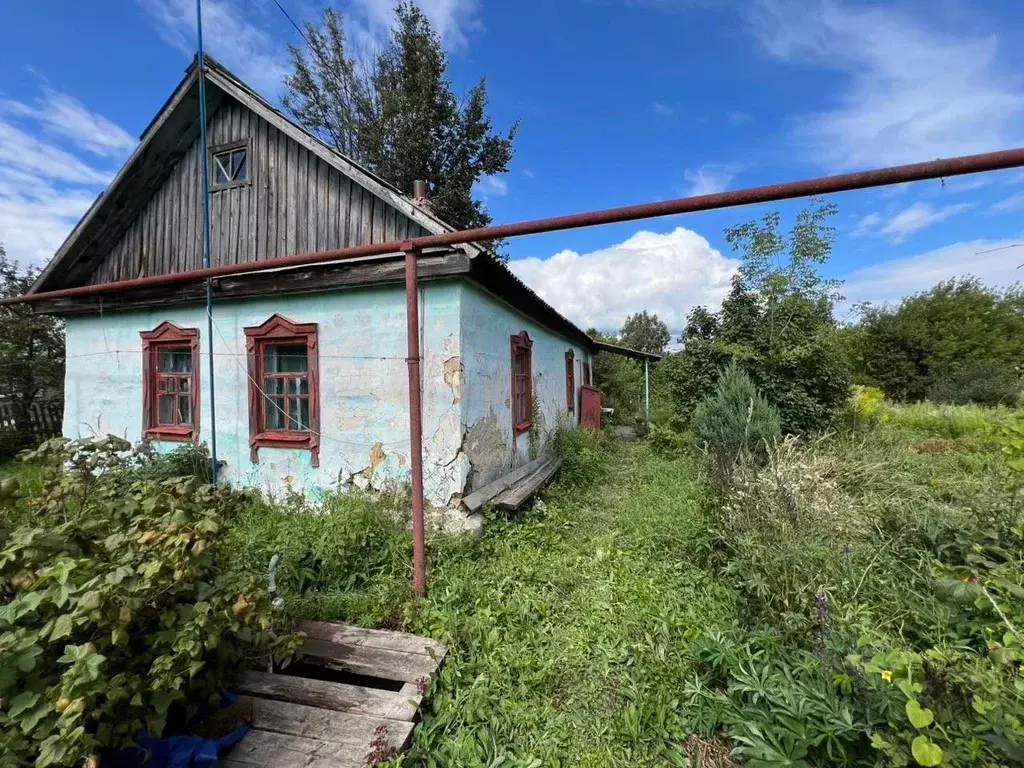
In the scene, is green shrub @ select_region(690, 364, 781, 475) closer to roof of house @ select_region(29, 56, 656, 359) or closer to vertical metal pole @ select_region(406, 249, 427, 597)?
roof of house @ select_region(29, 56, 656, 359)

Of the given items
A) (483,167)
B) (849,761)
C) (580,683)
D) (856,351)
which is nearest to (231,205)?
(580,683)

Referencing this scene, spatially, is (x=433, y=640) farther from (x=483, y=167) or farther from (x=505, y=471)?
(x=483, y=167)

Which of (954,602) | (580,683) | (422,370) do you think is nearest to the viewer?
(954,602)

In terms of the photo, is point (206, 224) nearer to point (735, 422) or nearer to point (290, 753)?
point (290, 753)

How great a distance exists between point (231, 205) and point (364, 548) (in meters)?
5.04

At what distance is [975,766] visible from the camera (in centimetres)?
143

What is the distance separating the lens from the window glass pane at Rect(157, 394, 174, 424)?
622 cm

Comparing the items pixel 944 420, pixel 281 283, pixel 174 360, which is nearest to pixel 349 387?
pixel 281 283

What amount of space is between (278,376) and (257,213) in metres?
2.23

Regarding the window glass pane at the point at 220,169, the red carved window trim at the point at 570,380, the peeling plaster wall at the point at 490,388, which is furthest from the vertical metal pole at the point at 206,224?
the red carved window trim at the point at 570,380

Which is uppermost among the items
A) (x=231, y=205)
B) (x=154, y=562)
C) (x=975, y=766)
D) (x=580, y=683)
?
(x=231, y=205)

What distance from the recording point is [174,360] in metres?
6.21

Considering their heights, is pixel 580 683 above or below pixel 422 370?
below

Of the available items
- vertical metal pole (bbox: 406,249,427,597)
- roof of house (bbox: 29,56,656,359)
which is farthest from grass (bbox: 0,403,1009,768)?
roof of house (bbox: 29,56,656,359)
